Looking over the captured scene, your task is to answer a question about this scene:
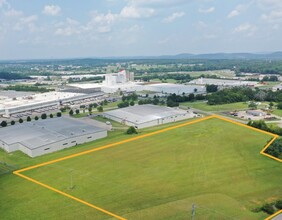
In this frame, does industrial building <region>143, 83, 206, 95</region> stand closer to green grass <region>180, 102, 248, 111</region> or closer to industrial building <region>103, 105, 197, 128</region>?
green grass <region>180, 102, 248, 111</region>

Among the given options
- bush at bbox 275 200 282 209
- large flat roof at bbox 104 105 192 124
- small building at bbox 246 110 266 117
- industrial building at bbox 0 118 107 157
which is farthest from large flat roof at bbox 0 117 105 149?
small building at bbox 246 110 266 117

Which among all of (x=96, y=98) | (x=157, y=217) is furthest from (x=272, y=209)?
(x=96, y=98)

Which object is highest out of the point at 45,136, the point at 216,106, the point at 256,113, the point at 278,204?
the point at 278,204

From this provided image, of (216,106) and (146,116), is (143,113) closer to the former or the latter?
(146,116)

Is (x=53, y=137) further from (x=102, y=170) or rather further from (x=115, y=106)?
(x=115, y=106)

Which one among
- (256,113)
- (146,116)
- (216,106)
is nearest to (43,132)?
(146,116)

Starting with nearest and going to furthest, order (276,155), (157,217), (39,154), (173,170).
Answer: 1. (157,217)
2. (173,170)
3. (276,155)
4. (39,154)

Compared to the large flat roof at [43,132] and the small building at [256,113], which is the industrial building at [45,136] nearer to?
the large flat roof at [43,132]
